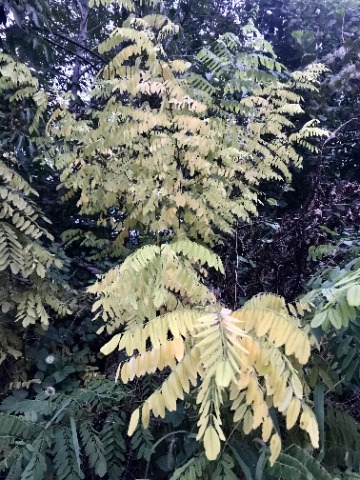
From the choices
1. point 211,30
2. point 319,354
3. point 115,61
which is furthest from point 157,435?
point 211,30

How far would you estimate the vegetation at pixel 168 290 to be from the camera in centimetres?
130

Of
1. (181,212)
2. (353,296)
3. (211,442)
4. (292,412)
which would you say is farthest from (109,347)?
(181,212)

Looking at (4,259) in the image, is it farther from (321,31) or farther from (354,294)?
(321,31)

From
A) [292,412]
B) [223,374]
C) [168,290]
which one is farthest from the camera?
[168,290]

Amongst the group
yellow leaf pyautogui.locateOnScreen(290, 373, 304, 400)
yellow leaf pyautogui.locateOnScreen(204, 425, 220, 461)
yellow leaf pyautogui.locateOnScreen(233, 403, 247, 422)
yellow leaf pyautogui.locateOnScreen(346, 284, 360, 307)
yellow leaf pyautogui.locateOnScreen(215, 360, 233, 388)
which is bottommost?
yellow leaf pyautogui.locateOnScreen(233, 403, 247, 422)

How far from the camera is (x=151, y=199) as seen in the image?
7.81 ft

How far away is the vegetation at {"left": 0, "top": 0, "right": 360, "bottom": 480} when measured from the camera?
130cm

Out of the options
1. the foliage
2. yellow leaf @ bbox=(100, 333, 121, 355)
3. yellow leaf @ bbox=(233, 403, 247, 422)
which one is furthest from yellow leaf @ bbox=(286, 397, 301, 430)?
yellow leaf @ bbox=(100, 333, 121, 355)

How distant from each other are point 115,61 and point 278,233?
55.2 inches

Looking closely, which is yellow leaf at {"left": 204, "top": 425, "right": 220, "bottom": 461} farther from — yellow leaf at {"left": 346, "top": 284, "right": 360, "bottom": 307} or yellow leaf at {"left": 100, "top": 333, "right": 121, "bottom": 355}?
yellow leaf at {"left": 346, "top": 284, "right": 360, "bottom": 307}

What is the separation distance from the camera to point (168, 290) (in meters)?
1.93

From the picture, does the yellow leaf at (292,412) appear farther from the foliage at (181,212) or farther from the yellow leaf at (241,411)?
the yellow leaf at (241,411)

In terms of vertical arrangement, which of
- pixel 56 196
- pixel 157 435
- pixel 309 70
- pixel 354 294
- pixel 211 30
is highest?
pixel 211 30

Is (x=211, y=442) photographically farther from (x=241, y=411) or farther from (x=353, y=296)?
(x=353, y=296)
